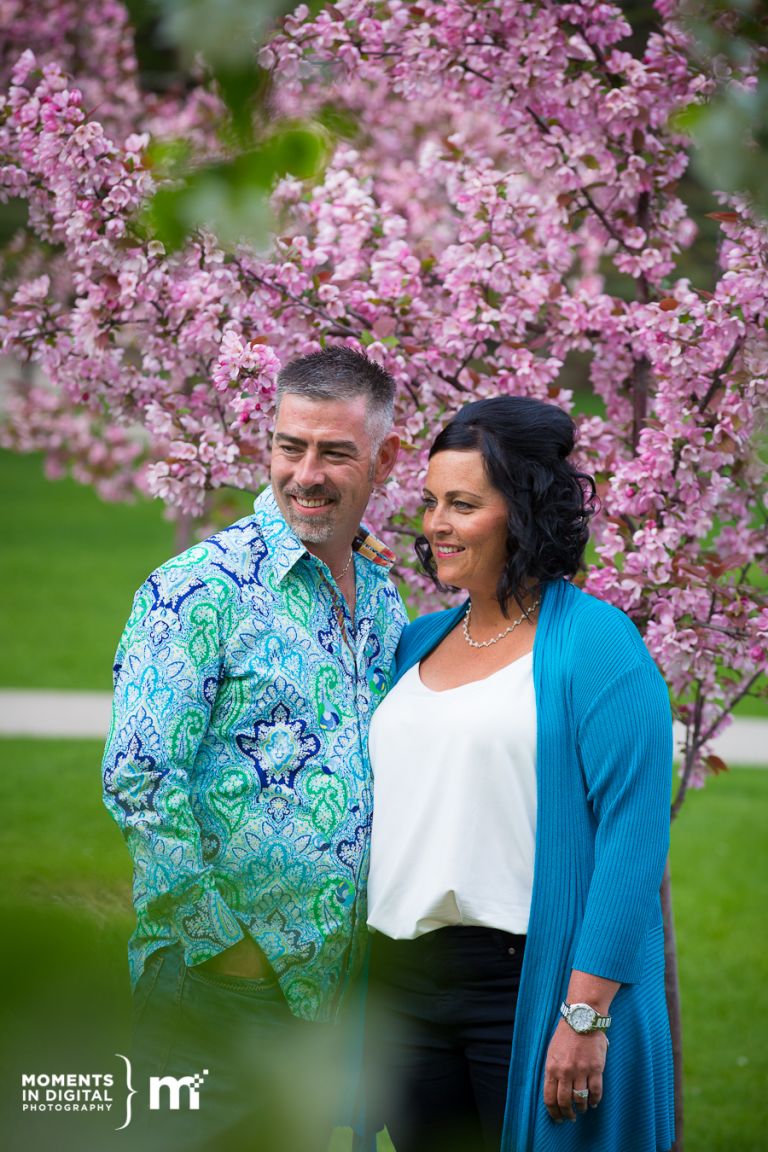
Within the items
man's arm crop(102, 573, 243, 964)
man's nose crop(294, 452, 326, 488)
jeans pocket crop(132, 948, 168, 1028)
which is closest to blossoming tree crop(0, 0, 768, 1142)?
man's nose crop(294, 452, 326, 488)

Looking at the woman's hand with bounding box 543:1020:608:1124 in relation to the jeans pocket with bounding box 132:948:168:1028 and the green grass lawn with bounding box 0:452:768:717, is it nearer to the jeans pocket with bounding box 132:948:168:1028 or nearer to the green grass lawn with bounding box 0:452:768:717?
the jeans pocket with bounding box 132:948:168:1028

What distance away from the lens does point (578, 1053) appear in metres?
2.49

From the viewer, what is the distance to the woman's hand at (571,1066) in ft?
8.16

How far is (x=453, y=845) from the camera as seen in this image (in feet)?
8.54

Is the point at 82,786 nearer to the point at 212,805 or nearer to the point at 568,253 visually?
the point at 568,253

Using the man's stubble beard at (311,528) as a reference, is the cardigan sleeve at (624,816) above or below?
below

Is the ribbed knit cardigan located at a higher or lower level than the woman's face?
lower

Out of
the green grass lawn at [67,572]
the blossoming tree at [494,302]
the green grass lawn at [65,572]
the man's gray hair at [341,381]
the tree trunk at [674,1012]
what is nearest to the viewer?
the man's gray hair at [341,381]

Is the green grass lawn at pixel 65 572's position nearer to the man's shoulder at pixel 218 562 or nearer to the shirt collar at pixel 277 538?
the shirt collar at pixel 277 538

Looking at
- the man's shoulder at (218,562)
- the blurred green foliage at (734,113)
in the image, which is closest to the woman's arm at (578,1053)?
the man's shoulder at (218,562)

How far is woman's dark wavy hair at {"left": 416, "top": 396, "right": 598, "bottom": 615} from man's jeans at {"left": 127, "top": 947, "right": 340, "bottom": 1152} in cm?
103

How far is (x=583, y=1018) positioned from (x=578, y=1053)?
0.24 ft

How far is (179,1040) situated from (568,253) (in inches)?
112

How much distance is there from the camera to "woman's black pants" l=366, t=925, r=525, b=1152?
2604mm
